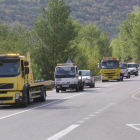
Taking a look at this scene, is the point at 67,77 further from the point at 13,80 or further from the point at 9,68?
the point at 13,80

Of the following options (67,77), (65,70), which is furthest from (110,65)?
(67,77)

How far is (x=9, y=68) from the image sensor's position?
16.5 m

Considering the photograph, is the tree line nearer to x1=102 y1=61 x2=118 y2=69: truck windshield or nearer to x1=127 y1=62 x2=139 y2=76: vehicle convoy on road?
x1=102 y1=61 x2=118 y2=69: truck windshield

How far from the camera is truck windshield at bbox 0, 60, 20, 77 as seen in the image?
16312 mm

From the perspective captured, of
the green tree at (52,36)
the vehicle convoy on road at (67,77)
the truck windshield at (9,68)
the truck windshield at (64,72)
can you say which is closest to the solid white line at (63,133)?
the truck windshield at (9,68)

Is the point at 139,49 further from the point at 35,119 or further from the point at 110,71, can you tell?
the point at 35,119

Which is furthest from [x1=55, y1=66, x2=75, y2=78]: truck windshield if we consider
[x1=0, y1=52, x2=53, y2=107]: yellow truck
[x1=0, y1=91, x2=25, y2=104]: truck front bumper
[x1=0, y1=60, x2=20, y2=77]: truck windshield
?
[x1=0, y1=91, x2=25, y2=104]: truck front bumper

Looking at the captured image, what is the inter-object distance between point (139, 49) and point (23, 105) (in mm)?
90810

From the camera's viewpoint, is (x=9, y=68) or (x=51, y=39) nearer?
(x=9, y=68)

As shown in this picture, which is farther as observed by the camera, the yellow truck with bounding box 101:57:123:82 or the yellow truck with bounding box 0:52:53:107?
the yellow truck with bounding box 101:57:123:82

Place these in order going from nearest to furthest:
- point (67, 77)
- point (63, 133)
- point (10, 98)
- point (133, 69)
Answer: point (63, 133) < point (10, 98) < point (67, 77) < point (133, 69)

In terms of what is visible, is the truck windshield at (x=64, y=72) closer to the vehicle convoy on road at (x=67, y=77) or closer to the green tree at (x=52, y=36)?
the vehicle convoy on road at (x=67, y=77)

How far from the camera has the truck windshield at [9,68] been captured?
16312mm

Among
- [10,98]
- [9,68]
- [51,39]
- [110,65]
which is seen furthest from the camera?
[51,39]
